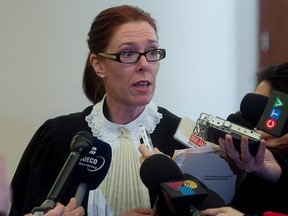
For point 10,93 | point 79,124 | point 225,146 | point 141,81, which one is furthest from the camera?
point 10,93

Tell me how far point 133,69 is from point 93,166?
0.37 meters

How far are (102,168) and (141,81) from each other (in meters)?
0.34

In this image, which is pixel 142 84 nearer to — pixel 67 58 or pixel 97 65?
pixel 97 65

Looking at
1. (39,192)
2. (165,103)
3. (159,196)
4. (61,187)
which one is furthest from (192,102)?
(61,187)

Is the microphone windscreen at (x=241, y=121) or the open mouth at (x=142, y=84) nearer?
the microphone windscreen at (x=241, y=121)

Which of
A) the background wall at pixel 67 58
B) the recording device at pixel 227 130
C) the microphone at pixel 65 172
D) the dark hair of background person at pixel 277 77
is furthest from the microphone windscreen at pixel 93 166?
the background wall at pixel 67 58

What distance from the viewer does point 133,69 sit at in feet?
4.24

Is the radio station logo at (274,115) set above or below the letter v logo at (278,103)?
below

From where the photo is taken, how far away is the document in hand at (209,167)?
1.09 metres

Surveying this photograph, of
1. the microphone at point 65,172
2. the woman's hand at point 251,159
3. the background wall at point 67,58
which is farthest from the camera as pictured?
the background wall at point 67,58

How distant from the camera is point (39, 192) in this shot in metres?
1.36

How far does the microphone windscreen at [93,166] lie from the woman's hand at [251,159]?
0.26 m

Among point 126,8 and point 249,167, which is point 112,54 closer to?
point 126,8

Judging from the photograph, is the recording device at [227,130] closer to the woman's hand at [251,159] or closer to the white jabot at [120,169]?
the woman's hand at [251,159]
